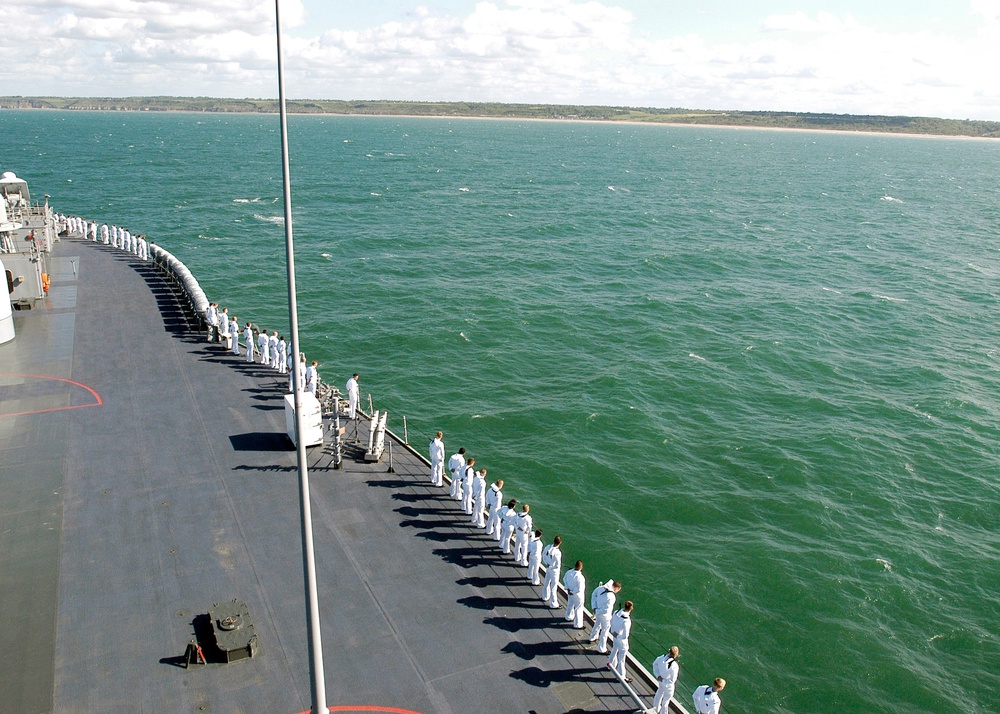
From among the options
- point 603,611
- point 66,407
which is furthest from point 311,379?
point 603,611

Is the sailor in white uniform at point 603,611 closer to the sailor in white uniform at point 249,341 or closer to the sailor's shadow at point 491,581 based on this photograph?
the sailor's shadow at point 491,581

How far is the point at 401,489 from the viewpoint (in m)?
24.4

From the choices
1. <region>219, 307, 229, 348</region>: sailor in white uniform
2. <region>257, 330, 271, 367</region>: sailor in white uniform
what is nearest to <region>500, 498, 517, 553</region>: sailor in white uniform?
<region>257, 330, 271, 367</region>: sailor in white uniform

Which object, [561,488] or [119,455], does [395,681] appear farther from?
[561,488]

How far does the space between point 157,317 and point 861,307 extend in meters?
56.3

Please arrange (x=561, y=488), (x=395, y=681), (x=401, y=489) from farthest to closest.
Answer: (x=561, y=488) → (x=401, y=489) → (x=395, y=681)

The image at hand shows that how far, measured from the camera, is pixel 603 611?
56.5 feet

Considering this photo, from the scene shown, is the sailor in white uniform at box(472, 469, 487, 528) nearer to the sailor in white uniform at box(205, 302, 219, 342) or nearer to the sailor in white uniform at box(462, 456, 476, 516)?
the sailor in white uniform at box(462, 456, 476, 516)

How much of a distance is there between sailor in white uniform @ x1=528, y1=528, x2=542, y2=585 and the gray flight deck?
0.42 metres

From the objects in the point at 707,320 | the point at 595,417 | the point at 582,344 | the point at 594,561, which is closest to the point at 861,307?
the point at 707,320

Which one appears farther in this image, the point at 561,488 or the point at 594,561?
the point at 561,488

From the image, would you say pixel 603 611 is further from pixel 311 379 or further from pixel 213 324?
pixel 213 324

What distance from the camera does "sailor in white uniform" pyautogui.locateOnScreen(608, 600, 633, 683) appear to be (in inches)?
650

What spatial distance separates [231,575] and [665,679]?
11618 millimetres
